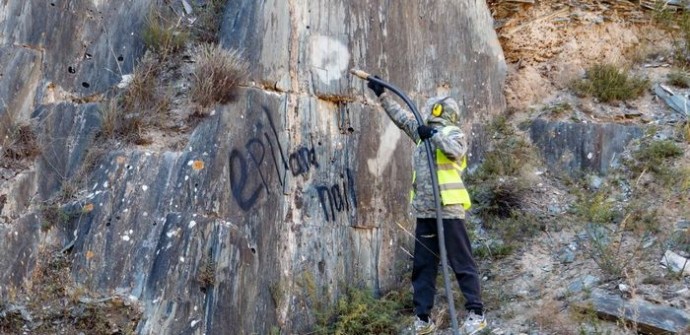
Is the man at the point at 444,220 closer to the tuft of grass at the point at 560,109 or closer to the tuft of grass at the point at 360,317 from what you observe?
the tuft of grass at the point at 360,317

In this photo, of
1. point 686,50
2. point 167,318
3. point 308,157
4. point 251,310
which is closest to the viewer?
point 167,318

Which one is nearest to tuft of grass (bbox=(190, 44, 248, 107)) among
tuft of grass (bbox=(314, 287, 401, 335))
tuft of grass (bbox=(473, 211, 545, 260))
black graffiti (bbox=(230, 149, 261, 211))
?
black graffiti (bbox=(230, 149, 261, 211))

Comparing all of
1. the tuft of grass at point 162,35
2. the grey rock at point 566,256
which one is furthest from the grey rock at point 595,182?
the tuft of grass at point 162,35

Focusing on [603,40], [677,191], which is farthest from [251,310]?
[603,40]

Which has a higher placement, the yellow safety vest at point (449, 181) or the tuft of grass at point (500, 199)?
the yellow safety vest at point (449, 181)

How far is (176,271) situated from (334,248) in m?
1.63

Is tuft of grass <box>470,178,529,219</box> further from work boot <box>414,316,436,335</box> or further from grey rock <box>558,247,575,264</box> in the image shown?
work boot <box>414,316,436,335</box>

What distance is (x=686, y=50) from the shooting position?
10.2 meters

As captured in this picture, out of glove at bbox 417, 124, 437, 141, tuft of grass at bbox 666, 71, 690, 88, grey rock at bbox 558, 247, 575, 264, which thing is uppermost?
tuft of grass at bbox 666, 71, 690, 88

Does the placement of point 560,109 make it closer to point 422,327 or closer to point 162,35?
point 422,327

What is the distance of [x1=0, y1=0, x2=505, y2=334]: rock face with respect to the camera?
6.47 meters

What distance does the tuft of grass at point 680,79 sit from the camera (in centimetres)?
968

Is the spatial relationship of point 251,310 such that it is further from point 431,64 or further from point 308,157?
point 431,64

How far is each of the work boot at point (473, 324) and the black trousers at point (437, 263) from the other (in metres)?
0.05
